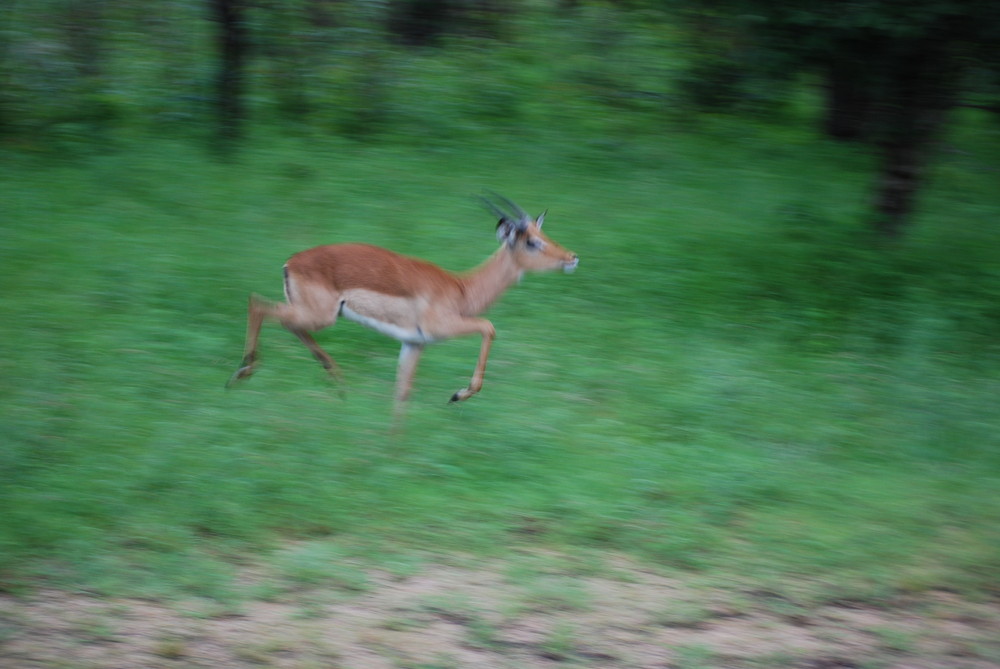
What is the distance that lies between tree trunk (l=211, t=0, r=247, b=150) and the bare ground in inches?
286

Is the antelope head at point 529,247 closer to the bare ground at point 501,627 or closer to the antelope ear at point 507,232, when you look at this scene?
the antelope ear at point 507,232

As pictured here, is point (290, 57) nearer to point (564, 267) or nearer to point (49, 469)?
point (564, 267)

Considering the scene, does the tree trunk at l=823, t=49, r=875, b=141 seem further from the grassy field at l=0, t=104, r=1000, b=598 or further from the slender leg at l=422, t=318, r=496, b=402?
the slender leg at l=422, t=318, r=496, b=402

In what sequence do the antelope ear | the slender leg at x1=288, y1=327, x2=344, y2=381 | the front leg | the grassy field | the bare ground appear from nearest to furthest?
the bare ground, the grassy field, the front leg, the slender leg at x1=288, y1=327, x2=344, y2=381, the antelope ear

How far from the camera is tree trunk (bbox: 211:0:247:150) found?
35.9ft

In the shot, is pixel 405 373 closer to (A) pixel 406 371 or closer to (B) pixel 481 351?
(A) pixel 406 371

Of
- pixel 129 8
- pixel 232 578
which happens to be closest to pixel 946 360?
pixel 232 578

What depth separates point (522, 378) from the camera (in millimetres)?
7184

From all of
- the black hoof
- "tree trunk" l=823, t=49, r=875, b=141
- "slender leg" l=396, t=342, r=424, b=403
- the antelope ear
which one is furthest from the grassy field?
the antelope ear

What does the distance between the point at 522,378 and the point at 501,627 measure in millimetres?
2830

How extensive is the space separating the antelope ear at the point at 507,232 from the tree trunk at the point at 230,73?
4887mm

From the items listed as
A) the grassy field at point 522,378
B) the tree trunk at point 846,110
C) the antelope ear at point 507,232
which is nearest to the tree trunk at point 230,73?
the grassy field at point 522,378

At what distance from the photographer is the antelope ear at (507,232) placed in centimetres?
701

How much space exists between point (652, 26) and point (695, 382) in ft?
22.0
